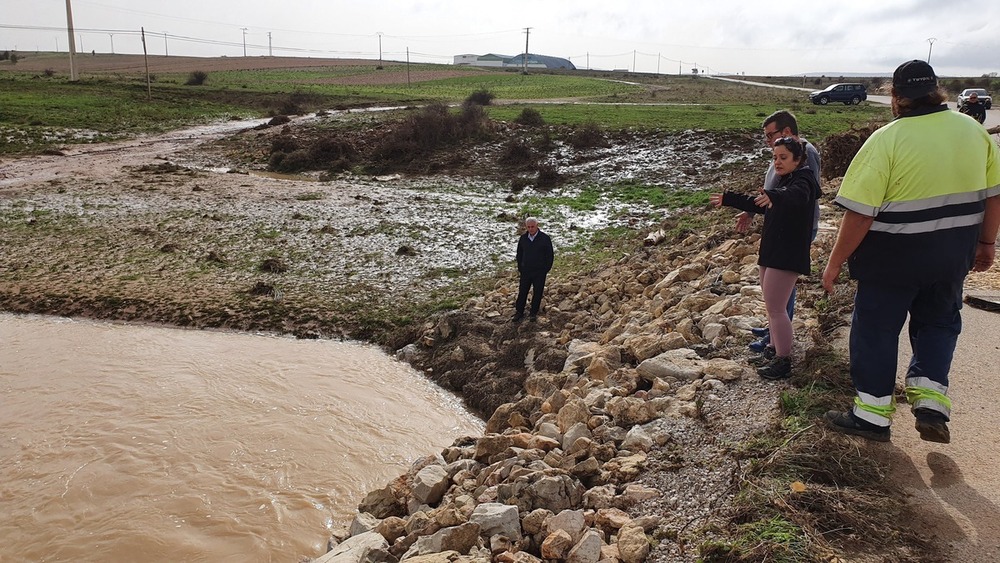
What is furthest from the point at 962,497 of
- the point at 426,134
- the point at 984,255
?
the point at 426,134

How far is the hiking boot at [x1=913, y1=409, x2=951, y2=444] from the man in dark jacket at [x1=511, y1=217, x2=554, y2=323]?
240 inches

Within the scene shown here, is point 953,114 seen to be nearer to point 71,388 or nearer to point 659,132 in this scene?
point 71,388

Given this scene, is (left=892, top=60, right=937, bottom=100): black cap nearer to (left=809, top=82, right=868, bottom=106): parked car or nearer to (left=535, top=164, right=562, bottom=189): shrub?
(left=535, top=164, right=562, bottom=189): shrub

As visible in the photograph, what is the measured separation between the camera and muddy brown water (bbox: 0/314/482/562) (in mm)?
5586

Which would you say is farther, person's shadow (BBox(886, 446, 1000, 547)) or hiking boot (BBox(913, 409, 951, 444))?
hiking boot (BBox(913, 409, 951, 444))

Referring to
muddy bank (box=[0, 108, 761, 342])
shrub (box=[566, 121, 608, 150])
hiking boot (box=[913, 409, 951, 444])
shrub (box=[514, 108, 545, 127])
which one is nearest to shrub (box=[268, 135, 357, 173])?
muddy bank (box=[0, 108, 761, 342])

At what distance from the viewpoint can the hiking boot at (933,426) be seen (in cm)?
A: 360

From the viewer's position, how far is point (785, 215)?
461 cm

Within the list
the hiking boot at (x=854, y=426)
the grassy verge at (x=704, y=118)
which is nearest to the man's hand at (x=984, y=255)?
the hiking boot at (x=854, y=426)

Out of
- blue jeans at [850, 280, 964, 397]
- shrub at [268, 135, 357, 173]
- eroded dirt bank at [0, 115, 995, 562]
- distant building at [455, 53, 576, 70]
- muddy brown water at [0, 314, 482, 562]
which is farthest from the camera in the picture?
distant building at [455, 53, 576, 70]

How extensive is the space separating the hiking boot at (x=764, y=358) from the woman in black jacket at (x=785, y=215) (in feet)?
1.64

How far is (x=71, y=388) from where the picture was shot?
812 cm

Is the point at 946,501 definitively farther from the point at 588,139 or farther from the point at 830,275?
the point at 588,139

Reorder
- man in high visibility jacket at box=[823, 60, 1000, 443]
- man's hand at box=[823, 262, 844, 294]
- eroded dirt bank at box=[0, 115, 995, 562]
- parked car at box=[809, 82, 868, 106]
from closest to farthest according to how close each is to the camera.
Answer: man in high visibility jacket at box=[823, 60, 1000, 443]
man's hand at box=[823, 262, 844, 294]
eroded dirt bank at box=[0, 115, 995, 562]
parked car at box=[809, 82, 868, 106]
